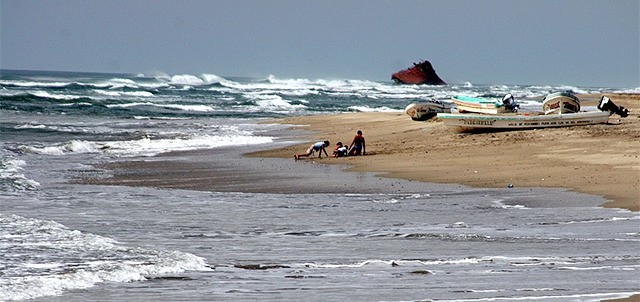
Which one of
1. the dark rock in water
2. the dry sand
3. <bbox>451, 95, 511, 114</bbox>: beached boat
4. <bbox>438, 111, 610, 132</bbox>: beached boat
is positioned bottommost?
the dry sand

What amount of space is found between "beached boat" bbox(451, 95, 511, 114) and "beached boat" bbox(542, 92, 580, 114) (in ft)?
3.73

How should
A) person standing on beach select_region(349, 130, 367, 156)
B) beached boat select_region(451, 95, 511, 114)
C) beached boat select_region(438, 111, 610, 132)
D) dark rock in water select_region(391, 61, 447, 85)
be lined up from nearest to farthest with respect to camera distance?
1. person standing on beach select_region(349, 130, 367, 156)
2. beached boat select_region(438, 111, 610, 132)
3. beached boat select_region(451, 95, 511, 114)
4. dark rock in water select_region(391, 61, 447, 85)

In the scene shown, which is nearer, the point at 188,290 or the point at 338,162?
the point at 188,290

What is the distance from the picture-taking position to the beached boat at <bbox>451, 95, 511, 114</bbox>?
26.5 m

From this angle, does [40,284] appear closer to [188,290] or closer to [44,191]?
[188,290]

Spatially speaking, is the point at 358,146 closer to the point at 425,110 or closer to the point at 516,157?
the point at 516,157

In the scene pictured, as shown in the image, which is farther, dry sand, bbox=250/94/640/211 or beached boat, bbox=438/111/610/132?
beached boat, bbox=438/111/610/132

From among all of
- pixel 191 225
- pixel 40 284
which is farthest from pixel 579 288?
pixel 191 225

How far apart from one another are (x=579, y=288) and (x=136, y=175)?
1266 cm

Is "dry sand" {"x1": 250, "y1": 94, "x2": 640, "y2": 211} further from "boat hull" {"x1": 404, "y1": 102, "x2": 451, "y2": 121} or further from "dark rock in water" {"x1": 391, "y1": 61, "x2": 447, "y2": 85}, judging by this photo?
"dark rock in water" {"x1": 391, "y1": 61, "x2": 447, "y2": 85}

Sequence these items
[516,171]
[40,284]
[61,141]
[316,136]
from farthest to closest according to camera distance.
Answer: [316,136] → [61,141] → [516,171] → [40,284]

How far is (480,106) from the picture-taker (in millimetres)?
27344

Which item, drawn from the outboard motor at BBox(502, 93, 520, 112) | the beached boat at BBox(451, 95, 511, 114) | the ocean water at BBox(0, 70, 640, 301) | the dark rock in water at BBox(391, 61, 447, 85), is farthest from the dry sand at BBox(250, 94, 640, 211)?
the dark rock in water at BBox(391, 61, 447, 85)

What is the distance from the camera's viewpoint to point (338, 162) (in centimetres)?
2252
